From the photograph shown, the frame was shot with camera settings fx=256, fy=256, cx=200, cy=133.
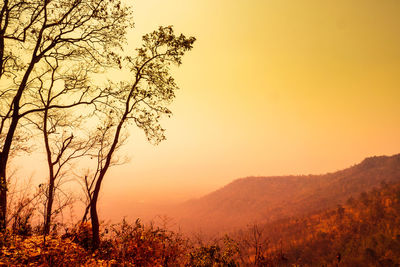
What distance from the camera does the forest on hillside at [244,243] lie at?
6.78m

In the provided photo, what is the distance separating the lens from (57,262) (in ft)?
22.8

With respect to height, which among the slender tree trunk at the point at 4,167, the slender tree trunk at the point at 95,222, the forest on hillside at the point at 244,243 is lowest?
→ the forest on hillside at the point at 244,243

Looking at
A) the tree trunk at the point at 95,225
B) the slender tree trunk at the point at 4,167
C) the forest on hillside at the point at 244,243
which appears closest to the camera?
the forest on hillside at the point at 244,243

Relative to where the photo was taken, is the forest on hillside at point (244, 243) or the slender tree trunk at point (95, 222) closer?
the forest on hillside at point (244, 243)

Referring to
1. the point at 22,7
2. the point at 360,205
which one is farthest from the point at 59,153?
the point at 360,205

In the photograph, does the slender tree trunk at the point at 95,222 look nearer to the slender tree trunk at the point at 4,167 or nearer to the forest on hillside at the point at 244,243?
the forest on hillside at the point at 244,243

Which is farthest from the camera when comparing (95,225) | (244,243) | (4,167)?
(95,225)

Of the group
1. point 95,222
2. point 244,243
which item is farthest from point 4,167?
point 244,243

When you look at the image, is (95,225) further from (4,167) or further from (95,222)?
(4,167)

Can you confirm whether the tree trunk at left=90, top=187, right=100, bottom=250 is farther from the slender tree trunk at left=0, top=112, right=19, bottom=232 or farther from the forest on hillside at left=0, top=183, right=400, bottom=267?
the slender tree trunk at left=0, top=112, right=19, bottom=232

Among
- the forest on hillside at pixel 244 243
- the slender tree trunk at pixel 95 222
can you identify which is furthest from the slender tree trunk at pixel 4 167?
the slender tree trunk at pixel 95 222

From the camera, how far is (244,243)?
6688 millimetres

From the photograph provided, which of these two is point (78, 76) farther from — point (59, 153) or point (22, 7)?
point (59, 153)

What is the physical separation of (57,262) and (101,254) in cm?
251
